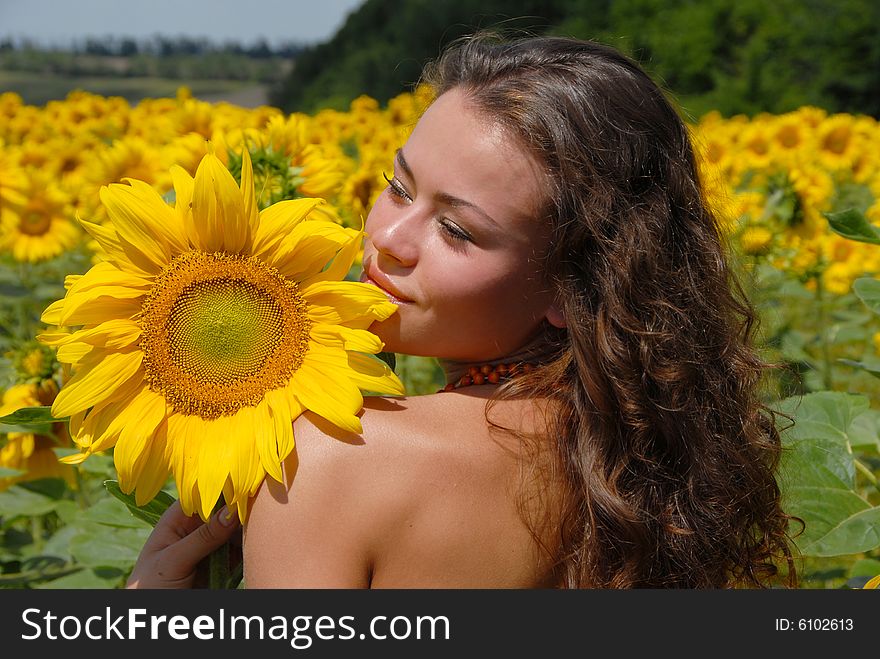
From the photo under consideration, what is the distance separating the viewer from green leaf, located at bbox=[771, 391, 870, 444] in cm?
195

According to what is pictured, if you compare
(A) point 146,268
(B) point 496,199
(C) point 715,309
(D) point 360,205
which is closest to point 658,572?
(C) point 715,309

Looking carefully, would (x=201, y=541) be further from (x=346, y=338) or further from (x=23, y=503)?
(x=23, y=503)

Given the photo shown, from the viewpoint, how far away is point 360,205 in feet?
11.0

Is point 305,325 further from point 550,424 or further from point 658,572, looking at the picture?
point 658,572

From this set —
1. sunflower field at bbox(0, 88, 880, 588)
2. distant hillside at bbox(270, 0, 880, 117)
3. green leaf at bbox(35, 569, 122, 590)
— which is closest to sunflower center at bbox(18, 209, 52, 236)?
sunflower field at bbox(0, 88, 880, 588)

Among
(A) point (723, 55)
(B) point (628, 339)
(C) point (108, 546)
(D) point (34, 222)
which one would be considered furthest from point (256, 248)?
(A) point (723, 55)

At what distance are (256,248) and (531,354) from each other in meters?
0.40

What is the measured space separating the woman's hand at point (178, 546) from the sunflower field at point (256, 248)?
0.05m

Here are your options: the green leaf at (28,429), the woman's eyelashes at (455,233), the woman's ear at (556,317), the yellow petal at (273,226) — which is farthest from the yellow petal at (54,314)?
the green leaf at (28,429)

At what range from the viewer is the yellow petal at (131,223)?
1134 millimetres

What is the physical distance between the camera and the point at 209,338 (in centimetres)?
115

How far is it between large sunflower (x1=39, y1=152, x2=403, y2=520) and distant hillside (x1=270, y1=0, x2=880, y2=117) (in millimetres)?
10791

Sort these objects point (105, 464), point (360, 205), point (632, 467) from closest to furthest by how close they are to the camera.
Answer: point (632, 467), point (105, 464), point (360, 205)

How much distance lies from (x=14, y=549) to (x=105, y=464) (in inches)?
25.8
